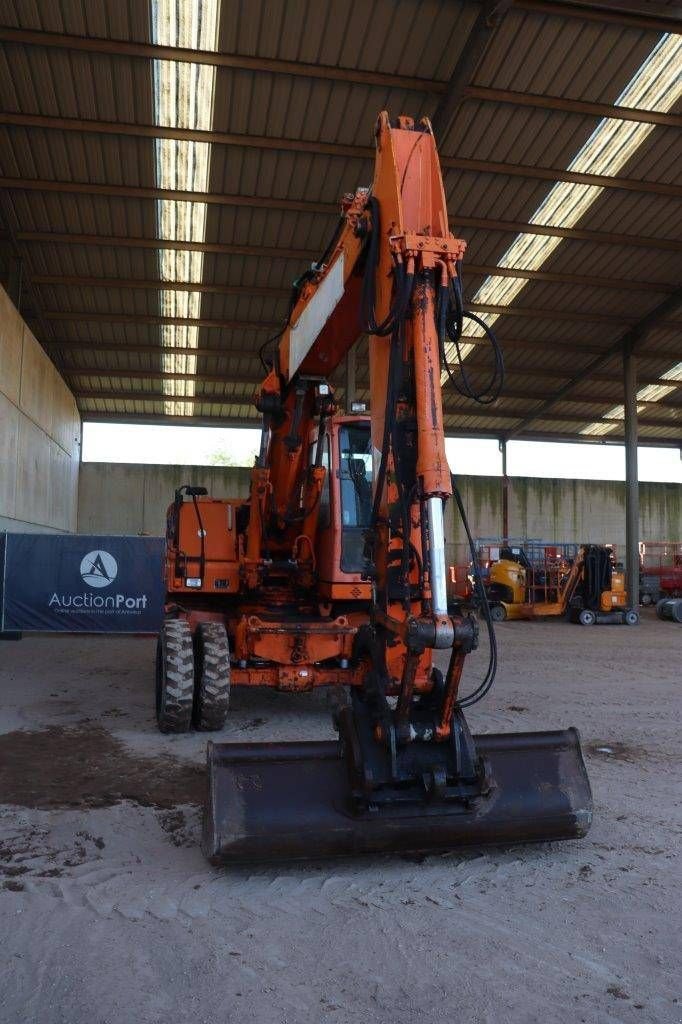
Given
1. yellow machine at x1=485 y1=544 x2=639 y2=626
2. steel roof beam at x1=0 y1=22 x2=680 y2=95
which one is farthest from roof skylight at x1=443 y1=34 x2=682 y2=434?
yellow machine at x1=485 y1=544 x2=639 y2=626

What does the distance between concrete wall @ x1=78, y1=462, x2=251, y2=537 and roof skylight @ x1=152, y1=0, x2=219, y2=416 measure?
9.29 m

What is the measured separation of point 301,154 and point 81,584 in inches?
352

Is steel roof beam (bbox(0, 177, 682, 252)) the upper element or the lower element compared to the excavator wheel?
upper

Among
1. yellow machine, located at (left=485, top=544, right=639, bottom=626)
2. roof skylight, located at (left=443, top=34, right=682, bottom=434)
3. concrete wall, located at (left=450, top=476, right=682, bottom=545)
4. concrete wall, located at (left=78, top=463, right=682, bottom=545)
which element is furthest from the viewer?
concrete wall, located at (left=450, top=476, right=682, bottom=545)

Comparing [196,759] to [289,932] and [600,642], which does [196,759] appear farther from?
[600,642]

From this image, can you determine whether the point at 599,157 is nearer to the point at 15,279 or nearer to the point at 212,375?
the point at 15,279

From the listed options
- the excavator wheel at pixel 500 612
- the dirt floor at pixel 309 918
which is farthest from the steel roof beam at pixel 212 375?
the dirt floor at pixel 309 918

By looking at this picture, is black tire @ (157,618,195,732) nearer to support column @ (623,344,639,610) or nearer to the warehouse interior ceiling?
the warehouse interior ceiling

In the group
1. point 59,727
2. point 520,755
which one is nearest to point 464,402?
point 59,727

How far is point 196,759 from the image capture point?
621 centimetres

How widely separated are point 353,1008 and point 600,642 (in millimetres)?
14404

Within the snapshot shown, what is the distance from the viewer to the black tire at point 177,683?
6.86 m

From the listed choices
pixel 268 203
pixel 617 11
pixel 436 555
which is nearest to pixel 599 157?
pixel 617 11

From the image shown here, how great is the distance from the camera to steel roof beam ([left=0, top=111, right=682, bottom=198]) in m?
13.1
